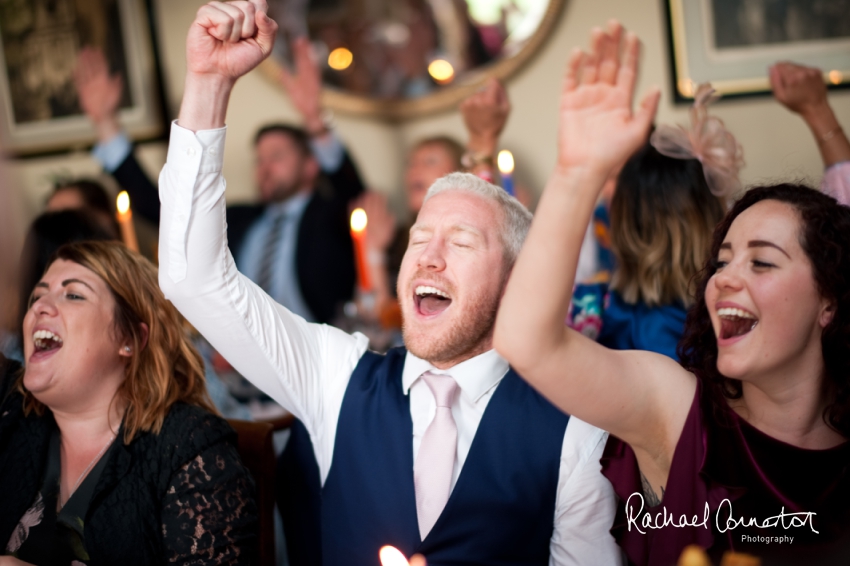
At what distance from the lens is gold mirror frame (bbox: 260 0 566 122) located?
4152 millimetres

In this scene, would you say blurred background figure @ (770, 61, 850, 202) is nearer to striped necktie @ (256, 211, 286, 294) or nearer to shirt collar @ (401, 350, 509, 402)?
shirt collar @ (401, 350, 509, 402)

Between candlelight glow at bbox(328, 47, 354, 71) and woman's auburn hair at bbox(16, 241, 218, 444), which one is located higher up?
candlelight glow at bbox(328, 47, 354, 71)

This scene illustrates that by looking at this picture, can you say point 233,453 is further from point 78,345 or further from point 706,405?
point 706,405

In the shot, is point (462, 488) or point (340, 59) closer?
point (462, 488)

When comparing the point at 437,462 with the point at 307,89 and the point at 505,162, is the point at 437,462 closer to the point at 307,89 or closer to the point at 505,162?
the point at 505,162

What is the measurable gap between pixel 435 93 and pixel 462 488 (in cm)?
327

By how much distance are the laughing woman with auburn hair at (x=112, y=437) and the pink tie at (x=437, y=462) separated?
0.38m

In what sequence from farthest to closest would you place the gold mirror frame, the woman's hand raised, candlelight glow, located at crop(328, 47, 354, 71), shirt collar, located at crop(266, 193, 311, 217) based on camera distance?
1. candlelight glow, located at crop(328, 47, 354, 71)
2. shirt collar, located at crop(266, 193, 311, 217)
3. the gold mirror frame
4. the woman's hand raised

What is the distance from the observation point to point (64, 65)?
4.30 meters

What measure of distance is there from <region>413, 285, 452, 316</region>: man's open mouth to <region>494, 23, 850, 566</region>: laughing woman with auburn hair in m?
0.45

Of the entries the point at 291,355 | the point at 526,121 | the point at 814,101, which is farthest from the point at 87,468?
the point at 526,121

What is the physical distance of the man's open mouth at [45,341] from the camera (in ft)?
5.91

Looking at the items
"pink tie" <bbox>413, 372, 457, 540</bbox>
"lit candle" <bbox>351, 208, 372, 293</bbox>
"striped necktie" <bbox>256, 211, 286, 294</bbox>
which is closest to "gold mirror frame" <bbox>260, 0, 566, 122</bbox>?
"striped necktie" <bbox>256, 211, 286, 294</bbox>

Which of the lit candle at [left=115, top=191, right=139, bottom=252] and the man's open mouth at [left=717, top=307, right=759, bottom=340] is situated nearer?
the man's open mouth at [left=717, top=307, right=759, bottom=340]
